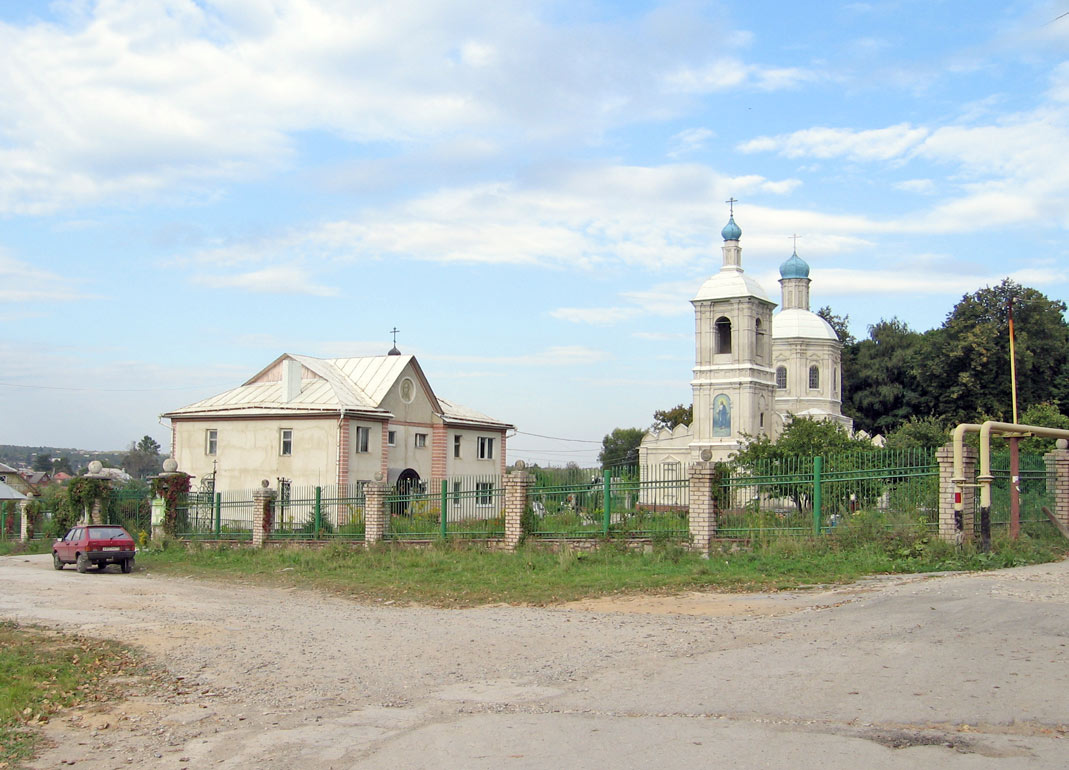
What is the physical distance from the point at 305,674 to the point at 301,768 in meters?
3.26

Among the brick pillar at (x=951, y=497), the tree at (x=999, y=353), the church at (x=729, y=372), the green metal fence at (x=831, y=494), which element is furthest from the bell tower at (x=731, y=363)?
the brick pillar at (x=951, y=497)

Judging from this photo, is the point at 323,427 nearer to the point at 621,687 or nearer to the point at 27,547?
the point at 27,547

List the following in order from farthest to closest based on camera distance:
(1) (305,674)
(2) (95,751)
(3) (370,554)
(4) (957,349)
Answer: (4) (957,349) < (3) (370,554) < (1) (305,674) < (2) (95,751)

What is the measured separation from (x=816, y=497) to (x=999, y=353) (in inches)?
1726

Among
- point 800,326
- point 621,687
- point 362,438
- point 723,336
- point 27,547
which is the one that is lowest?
point 27,547

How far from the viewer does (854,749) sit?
649cm

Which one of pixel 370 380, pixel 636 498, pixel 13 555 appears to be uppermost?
pixel 370 380

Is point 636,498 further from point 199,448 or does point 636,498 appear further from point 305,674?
point 199,448

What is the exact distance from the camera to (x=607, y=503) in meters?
20.9

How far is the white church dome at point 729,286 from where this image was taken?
2271 inches

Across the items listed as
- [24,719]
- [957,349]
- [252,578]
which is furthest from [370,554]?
[957,349]

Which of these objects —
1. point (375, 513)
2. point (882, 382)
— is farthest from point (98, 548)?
point (882, 382)

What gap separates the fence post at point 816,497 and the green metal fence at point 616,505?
244cm

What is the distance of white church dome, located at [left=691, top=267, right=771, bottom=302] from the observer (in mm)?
57684
